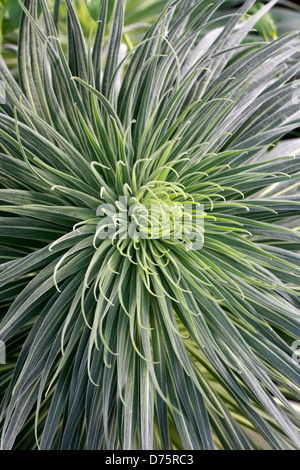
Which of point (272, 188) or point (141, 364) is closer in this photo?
point (141, 364)

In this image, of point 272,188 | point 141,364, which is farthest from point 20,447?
point 272,188

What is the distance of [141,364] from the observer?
493 mm

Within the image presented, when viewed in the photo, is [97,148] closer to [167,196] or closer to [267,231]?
[167,196]

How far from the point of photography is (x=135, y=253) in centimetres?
53

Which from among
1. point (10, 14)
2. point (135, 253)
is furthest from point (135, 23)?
point (135, 253)

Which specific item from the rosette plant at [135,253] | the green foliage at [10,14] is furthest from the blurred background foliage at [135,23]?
the rosette plant at [135,253]

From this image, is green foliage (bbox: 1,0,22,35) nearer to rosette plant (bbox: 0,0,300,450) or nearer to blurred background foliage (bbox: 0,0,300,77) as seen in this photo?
blurred background foliage (bbox: 0,0,300,77)

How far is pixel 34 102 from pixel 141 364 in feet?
1.31

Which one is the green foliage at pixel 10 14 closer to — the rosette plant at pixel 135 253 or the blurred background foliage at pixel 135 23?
the blurred background foliage at pixel 135 23

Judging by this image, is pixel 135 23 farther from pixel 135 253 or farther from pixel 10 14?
pixel 135 253

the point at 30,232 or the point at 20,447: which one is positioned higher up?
the point at 30,232

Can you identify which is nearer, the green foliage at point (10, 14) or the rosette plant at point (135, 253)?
the rosette plant at point (135, 253)

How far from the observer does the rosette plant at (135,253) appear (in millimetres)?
477
